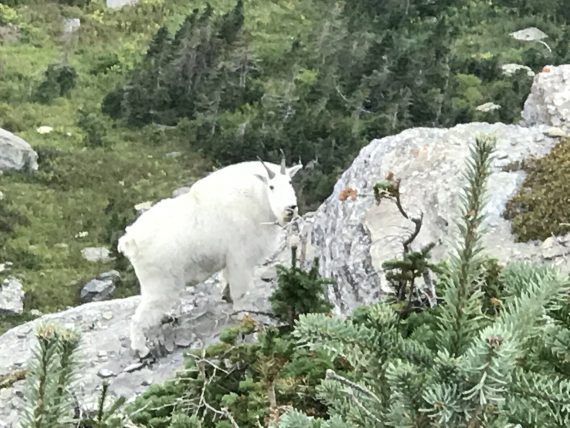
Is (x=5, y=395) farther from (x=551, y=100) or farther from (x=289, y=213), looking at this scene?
(x=551, y=100)

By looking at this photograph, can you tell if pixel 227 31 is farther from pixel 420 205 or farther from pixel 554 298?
pixel 554 298

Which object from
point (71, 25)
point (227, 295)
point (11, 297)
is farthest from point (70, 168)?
point (227, 295)

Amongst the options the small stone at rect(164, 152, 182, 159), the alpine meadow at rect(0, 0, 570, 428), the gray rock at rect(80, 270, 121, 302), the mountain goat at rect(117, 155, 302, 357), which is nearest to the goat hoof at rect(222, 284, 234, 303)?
the alpine meadow at rect(0, 0, 570, 428)

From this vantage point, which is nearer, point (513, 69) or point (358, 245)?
point (358, 245)

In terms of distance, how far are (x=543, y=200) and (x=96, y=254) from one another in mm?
9049

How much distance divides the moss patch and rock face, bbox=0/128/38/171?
37.9ft

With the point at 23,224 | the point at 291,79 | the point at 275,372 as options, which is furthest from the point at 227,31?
the point at 275,372

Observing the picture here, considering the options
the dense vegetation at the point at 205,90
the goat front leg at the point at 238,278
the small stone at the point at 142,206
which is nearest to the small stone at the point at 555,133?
the goat front leg at the point at 238,278

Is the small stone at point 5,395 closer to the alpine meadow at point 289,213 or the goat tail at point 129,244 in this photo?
the alpine meadow at point 289,213

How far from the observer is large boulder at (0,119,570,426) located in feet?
28.2

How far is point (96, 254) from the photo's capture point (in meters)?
15.8

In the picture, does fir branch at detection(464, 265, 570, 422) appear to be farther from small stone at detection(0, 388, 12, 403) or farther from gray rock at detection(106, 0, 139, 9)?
gray rock at detection(106, 0, 139, 9)

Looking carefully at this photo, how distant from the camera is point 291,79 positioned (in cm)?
2227

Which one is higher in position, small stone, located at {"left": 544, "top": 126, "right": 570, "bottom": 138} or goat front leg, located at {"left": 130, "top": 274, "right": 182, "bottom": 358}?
small stone, located at {"left": 544, "top": 126, "right": 570, "bottom": 138}
